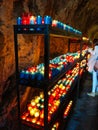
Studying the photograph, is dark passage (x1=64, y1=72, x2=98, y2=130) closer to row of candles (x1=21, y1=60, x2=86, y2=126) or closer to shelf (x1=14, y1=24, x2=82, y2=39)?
row of candles (x1=21, y1=60, x2=86, y2=126)

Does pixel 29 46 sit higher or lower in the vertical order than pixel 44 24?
lower

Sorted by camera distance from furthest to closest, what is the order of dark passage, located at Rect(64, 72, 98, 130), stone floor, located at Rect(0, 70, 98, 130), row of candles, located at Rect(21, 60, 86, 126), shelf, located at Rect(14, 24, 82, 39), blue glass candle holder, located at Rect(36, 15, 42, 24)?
dark passage, located at Rect(64, 72, 98, 130) → stone floor, located at Rect(0, 70, 98, 130) → row of candles, located at Rect(21, 60, 86, 126) → blue glass candle holder, located at Rect(36, 15, 42, 24) → shelf, located at Rect(14, 24, 82, 39)

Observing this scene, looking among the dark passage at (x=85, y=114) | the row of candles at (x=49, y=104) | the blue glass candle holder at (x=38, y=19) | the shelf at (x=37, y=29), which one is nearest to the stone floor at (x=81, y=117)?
the dark passage at (x=85, y=114)

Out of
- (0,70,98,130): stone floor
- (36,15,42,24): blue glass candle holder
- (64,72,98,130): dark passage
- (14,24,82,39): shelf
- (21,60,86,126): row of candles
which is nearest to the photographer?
(14,24,82,39): shelf

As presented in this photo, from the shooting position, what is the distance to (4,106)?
395 cm

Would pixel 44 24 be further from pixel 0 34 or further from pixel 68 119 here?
pixel 68 119

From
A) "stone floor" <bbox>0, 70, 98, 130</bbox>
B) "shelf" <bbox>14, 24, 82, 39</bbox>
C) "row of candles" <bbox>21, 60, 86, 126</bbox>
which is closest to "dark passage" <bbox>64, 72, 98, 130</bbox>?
"stone floor" <bbox>0, 70, 98, 130</bbox>

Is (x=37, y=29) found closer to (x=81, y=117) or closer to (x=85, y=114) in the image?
(x=81, y=117)

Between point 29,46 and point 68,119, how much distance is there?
7.35 feet

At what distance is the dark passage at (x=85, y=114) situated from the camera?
A: 436 centimetres

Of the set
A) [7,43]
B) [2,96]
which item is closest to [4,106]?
[2,96]

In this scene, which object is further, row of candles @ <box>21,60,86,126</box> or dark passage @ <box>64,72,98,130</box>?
dark passage @ <box>64,72,98,130</box>

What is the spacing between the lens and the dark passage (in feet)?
14.3

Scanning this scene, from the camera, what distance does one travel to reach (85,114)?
16.4 ft
